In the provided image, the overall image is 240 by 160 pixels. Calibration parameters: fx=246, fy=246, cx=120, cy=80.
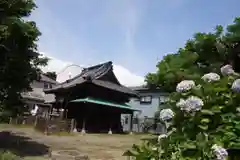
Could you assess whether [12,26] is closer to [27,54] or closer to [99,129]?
[27,54]

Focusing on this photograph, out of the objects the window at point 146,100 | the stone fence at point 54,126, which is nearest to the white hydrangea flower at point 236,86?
the stone fence at point 54,126

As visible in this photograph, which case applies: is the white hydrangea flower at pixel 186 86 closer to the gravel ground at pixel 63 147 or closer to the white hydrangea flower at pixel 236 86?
the white hydrangea flower at pixel 236 86

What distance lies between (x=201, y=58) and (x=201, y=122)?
1.14 meters

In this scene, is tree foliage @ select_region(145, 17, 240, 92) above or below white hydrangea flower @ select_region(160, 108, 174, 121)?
above

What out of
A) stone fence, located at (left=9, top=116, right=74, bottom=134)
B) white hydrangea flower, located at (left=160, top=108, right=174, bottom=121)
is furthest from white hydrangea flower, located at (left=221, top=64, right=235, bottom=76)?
stone fence, located at (left=9, top=116, right=74, bottom=134)

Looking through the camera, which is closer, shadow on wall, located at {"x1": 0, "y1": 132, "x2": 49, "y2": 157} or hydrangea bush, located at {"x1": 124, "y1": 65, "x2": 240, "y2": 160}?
hydrangea bush, located at {"x1": 124, "y1": 65, "x2": 240, "y2": 160}

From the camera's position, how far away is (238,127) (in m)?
1.98

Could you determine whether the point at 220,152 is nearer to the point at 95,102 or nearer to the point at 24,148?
the point at 24,148

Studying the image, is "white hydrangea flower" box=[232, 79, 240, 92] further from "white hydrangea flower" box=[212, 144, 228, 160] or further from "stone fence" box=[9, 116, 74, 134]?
"stone fence" box=[9, 116, 74, 134]

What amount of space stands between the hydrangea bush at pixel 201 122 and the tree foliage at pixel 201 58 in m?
0.33

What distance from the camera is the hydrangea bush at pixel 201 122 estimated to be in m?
1.96

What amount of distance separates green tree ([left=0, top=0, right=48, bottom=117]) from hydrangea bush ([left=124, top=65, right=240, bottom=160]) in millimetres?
8879

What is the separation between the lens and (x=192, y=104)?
2107 mm

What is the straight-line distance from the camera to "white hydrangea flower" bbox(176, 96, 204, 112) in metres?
2.10
